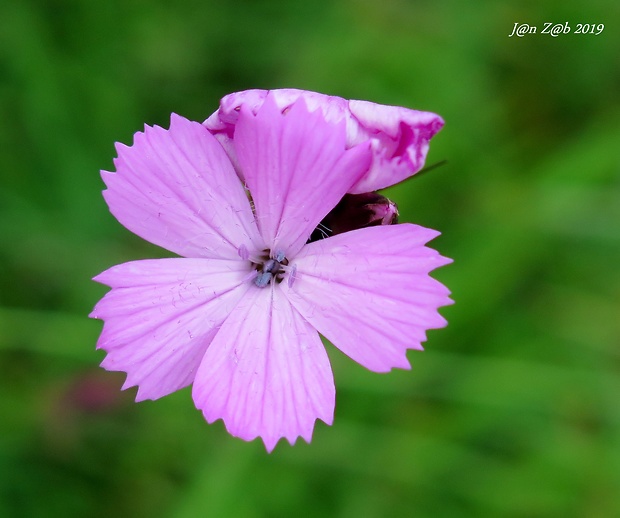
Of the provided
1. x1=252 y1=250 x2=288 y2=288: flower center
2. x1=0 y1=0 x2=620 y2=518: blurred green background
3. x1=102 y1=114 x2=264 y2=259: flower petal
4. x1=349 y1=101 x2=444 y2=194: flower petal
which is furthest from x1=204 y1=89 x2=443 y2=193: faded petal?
x1=0 y1=0 x2=620 y2=518: blurred green background

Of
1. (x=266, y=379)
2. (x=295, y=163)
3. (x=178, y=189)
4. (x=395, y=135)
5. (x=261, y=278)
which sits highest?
(x=395, y=135)

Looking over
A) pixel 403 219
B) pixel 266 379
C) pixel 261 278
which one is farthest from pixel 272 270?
pixel 403 219

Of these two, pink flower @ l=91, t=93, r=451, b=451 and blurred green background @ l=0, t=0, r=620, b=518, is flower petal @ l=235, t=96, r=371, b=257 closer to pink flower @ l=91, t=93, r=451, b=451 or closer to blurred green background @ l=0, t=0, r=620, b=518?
pink flower @ l=91, t=93, r=451, b=451

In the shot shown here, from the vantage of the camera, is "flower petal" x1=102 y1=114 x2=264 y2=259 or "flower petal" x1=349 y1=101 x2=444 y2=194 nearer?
"flower petal" x1=349 y1=101 x2=444 y2=194

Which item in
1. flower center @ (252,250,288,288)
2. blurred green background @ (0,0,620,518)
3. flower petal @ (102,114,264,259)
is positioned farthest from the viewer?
blurred green background @ (0,0,620,518)

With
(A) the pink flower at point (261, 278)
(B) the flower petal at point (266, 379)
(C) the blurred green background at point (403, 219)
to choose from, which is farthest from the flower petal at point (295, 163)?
(C) the blurred green background at point (403, 219)

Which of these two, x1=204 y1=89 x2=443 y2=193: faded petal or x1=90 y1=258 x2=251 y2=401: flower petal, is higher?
x1=204 y1=89 x2=443 y2=193: faded petal

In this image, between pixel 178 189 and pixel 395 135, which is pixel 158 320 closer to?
pixel 178 189

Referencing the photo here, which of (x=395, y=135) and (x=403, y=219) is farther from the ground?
(x=395, y=135)
